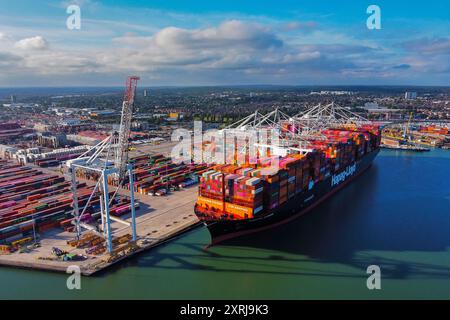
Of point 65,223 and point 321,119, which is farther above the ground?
point 321,119

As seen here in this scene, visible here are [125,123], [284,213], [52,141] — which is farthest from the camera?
[52,141]

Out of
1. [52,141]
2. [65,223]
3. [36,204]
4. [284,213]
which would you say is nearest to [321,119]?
[284,213]

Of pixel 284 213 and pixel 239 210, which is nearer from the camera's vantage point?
pixel 239 210

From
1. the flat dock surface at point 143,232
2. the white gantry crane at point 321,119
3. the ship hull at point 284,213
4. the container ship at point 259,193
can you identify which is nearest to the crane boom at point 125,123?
the flat dock surface at point 143,232

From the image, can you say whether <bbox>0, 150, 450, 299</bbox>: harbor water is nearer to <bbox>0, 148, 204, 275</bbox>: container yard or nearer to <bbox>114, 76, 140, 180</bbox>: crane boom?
<bbox>0, 148, 204, 275</bbox>: container yard

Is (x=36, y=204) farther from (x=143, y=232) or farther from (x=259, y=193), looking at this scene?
(x=259, y=193)

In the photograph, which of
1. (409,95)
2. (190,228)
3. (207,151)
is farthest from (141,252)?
(409,95)

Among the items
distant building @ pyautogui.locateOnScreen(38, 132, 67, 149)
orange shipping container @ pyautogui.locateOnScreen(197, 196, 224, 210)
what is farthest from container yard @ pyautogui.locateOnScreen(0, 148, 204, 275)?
distant building @ pyautogui.locateOnScreen(38, 132, 67, 149)
